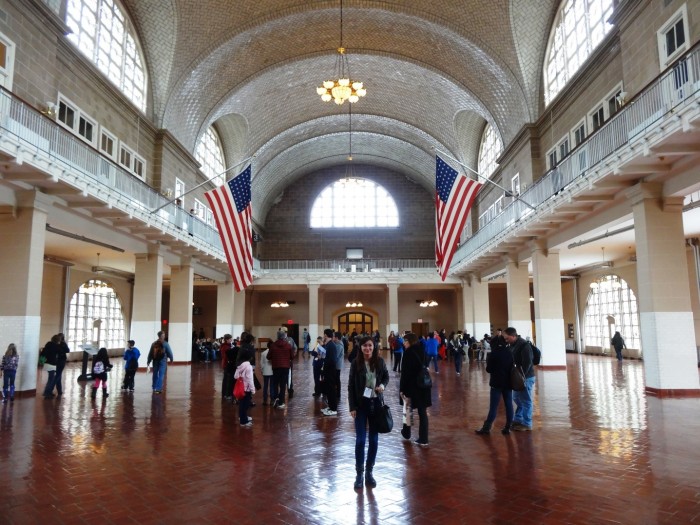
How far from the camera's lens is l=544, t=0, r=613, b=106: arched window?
14.8 m

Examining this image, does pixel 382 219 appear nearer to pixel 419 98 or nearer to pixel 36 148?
pixel 419 98

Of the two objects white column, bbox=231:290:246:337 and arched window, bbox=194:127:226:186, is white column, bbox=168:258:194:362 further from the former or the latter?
white column, bbox=231:290:246:337

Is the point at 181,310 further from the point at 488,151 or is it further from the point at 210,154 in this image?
the point at 488,151

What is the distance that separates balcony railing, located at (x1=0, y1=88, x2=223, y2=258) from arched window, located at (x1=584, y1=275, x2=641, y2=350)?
20926 mm

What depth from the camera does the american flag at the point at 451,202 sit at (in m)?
12.6

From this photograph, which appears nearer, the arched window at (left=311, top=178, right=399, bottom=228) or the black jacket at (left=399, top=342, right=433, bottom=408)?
the black jacket at (left=399, top=342, right=433, bottom=408)

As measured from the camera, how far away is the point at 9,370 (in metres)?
10.2

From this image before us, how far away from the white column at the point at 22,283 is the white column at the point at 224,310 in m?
15.7

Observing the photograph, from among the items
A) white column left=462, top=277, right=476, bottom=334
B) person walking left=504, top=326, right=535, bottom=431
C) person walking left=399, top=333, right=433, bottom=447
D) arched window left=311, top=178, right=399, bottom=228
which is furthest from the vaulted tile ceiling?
person walking left=399, top=333, right=433, bottom=447

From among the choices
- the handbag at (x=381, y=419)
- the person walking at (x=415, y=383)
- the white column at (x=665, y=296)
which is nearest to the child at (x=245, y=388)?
the person walking at (x=415, y=383)

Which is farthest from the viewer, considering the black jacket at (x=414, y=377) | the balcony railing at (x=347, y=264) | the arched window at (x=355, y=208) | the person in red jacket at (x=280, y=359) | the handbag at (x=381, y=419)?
the arched window at (x=355, y=208)

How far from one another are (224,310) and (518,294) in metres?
15.7

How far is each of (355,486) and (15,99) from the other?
33.7 feet

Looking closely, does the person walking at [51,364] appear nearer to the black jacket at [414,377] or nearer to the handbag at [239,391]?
the handbag at [239,391]
